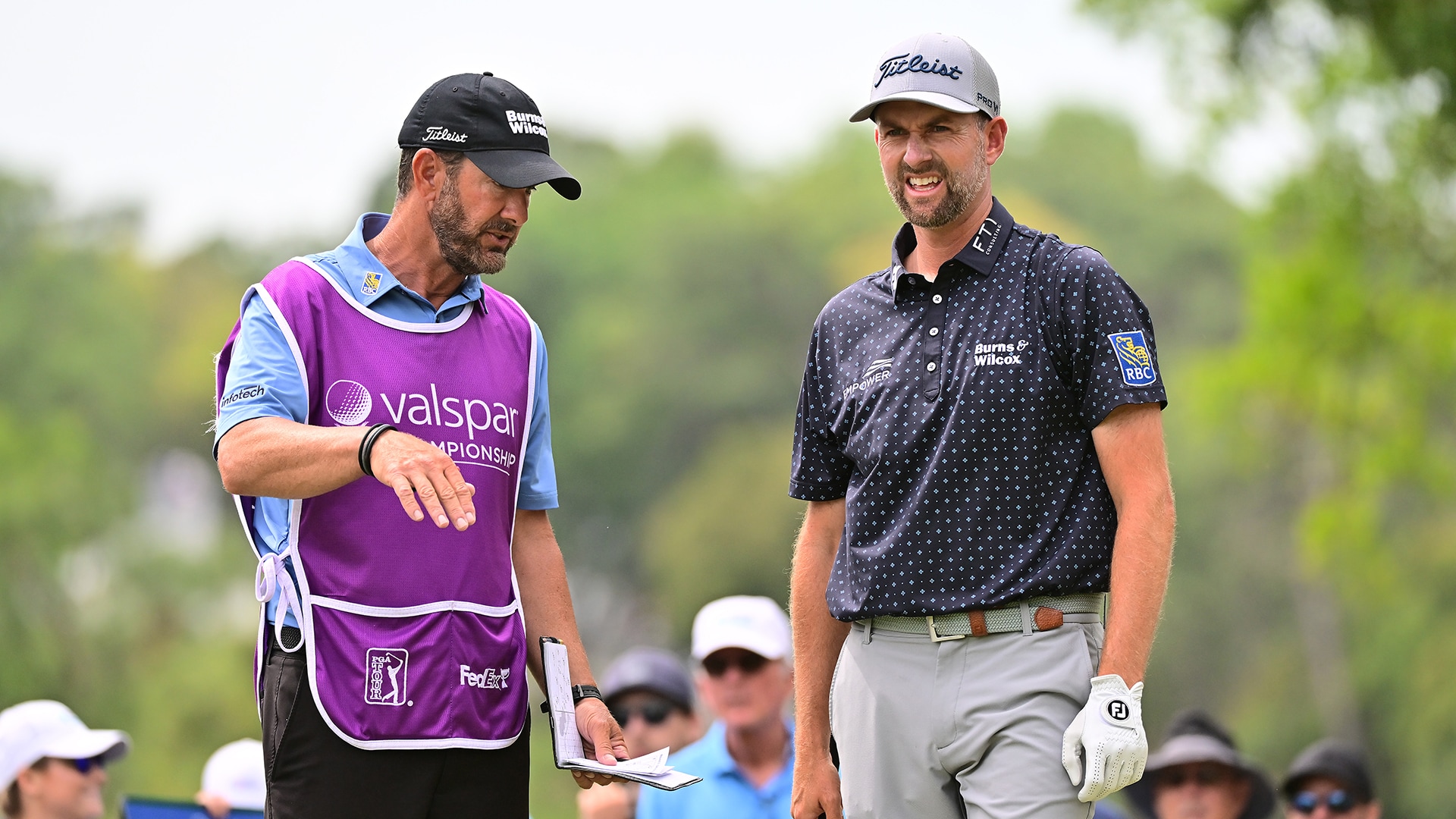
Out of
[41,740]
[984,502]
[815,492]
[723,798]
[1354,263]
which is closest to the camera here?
[984,502]

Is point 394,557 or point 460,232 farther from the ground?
point 460,232

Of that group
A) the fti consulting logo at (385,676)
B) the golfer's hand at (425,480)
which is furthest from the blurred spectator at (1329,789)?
the golfer's hand at (425,480)

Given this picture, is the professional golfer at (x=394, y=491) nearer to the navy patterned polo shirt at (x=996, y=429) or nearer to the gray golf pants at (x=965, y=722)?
the gray golf pants at (x=965, y=722)

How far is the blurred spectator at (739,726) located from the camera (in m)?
6.91

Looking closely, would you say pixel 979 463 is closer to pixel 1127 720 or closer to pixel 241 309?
pixel 1127 720

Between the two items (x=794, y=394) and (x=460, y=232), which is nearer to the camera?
(x=460, y=232)

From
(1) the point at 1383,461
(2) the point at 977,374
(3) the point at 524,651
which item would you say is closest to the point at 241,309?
(3) the point at 524,651

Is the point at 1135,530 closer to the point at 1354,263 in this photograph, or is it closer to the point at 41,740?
the point at 41,740

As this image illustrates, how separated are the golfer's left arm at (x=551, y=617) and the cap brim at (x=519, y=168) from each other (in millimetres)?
835

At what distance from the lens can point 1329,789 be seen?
7664 mm

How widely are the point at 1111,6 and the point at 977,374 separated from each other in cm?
1340

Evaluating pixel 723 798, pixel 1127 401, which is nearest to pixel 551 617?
pixel 1127 401

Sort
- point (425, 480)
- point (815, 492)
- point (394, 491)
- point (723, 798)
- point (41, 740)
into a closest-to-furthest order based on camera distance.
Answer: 1. point (425, 480)
2. point (394, 491)
3. point (815, 492)
4. point (723, 798)
5. point (41, 740)

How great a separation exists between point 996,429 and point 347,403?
1477mm
